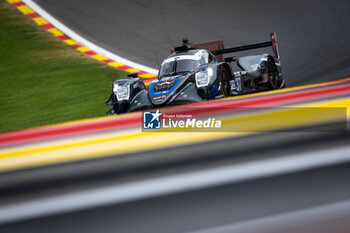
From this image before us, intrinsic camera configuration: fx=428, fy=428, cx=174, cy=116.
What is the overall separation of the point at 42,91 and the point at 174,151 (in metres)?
6.43

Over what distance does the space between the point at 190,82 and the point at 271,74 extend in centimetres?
182

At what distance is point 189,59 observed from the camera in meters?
5.49

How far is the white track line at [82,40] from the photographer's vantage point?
8.69 meters

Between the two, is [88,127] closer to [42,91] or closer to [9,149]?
[9,149]

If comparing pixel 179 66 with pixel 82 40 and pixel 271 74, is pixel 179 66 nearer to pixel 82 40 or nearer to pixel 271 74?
pixel 271 74

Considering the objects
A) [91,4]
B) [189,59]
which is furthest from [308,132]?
[91,4]

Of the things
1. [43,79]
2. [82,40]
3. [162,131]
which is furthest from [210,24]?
[162,131]

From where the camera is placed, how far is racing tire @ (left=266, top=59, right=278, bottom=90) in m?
6.18

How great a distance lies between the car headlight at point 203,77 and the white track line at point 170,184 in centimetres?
347

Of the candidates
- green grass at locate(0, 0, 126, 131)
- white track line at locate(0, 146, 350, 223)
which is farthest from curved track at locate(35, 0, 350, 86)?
white track line at locate(0, 146, 350, 223)

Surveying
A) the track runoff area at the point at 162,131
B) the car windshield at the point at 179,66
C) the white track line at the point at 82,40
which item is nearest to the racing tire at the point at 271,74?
the car windshield at the point at 179,66

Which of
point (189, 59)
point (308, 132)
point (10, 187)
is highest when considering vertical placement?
point (189, 59)

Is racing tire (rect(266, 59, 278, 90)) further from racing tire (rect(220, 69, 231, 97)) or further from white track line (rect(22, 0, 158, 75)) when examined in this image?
white track line (rect(22, 0, 158, 75))

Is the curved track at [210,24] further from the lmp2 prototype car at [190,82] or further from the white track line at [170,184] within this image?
the white track line at [170,184]
